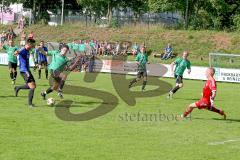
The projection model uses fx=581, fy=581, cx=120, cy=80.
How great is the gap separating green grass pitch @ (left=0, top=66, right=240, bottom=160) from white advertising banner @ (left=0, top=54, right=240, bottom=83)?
18435mm

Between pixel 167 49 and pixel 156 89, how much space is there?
20.5 m

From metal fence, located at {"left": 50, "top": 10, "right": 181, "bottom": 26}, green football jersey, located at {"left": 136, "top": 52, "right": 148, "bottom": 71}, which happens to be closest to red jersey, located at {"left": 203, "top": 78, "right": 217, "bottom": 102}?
green football jersey, located at {"left": 136, "top": 52, "right": 148, "bottom": 71}

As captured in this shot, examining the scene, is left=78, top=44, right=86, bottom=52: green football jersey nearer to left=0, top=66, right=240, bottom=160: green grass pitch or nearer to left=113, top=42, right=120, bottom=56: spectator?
left=113, top=42, right=120, bottom=56: spectator

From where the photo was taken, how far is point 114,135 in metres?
Result: 14.8

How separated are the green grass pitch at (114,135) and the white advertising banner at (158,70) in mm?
18435

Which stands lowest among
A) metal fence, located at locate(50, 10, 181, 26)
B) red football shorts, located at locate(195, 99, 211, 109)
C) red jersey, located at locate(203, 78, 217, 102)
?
red football shorts, located at locate(195, 99, 211, 109)

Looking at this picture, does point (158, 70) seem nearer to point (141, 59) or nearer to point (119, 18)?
point (141, 59)

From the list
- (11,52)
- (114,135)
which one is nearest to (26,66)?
(114,135)

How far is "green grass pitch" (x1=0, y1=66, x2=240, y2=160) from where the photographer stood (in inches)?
490

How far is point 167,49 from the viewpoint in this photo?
50.6 metres

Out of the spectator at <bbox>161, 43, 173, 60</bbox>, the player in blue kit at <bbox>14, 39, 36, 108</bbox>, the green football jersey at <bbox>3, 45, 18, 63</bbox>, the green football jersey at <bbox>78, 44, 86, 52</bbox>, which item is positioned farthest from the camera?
the spectator at <bbox>161, 43, 173, 60</bbox>

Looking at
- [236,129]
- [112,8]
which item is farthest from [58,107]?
[112,8]

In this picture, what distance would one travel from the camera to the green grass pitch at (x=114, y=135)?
1244 centimetres

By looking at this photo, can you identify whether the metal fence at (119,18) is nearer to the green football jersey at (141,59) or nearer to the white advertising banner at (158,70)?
the white advertising banner at (158,70)
